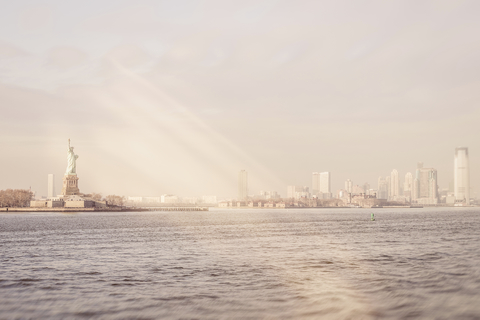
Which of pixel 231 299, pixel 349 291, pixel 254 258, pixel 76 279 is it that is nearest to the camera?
pixel 231 299

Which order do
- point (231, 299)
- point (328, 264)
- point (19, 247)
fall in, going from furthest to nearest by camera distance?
point (19, 247) < point (328, 264) < point (231, 299)

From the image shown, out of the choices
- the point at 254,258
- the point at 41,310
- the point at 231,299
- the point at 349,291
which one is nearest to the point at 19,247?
the point at 254,258

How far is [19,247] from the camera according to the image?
49.2 metres

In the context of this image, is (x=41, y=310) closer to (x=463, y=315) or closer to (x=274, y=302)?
(x=274, y=302)

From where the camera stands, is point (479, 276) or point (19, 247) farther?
point (19, 247)

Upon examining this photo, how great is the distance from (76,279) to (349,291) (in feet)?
55.7

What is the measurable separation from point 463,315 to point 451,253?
952 inches

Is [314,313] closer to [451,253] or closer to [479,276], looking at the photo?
[479,276]

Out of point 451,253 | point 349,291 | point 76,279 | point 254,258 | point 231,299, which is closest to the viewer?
point 231,299

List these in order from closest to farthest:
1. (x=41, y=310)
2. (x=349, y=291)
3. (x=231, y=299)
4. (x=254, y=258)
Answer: (x=41, y=310) < (x=231, y=299) < (x=349, y=291) < (x=254, y=258)

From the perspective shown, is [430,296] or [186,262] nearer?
[430,296]

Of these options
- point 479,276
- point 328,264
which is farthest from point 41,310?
point 479,276

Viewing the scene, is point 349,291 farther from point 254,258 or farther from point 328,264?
point 254,258

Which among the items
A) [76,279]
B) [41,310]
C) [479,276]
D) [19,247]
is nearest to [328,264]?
[479,276]
